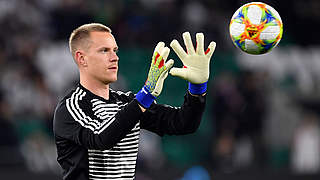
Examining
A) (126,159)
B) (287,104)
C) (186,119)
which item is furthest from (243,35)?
(287,104)

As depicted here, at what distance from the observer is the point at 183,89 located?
39.2 feet

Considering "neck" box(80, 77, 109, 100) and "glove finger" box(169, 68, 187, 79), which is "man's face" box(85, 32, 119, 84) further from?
"glove finger" box(169, 68, 187, 79)

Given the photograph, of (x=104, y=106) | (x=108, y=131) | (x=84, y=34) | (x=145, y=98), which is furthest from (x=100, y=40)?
(x=108, y=131)

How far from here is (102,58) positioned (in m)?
4.94

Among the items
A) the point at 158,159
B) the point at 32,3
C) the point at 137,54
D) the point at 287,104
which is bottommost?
the point at 158,159

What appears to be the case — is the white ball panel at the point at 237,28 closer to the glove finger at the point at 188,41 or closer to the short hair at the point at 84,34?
the glove finger at the point at 188,41

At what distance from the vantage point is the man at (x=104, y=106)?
4695mm

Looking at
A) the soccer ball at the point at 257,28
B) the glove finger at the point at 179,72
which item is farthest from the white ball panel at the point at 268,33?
the glove finger at the point at 179,72

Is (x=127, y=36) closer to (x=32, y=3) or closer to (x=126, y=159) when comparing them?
(x=32, y=3)

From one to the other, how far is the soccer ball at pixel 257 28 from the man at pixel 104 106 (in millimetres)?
496

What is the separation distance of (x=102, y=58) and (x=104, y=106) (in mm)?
355

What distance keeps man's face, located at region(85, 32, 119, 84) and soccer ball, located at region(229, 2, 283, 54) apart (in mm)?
1073

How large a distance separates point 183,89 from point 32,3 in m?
3.65

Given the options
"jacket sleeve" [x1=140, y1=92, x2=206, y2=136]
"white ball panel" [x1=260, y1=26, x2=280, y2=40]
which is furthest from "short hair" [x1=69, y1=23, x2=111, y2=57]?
"white ball panel" [x1=260, y1=26, x2=280, y2=40]
